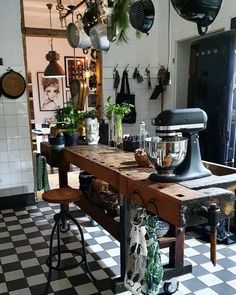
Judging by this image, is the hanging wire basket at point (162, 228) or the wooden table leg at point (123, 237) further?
the hanging wire basket at point (162, 228)

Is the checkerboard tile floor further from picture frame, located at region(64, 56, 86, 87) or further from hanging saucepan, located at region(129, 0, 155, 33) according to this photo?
picture frame, located at region(64, 56, 86, 87)

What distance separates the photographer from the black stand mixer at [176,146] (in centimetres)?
161

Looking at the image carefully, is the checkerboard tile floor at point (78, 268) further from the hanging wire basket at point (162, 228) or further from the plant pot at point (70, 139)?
the plant pot at point (70, 139)

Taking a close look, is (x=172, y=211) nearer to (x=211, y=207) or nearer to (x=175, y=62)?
(x=211, y=207)

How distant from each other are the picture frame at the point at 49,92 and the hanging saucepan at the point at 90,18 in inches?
211

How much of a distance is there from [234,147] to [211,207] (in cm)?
192

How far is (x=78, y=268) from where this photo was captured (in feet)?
8.55

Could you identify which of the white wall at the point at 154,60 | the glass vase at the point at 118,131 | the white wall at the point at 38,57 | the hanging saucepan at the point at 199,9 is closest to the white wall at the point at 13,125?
the white wall at the point at 154,60

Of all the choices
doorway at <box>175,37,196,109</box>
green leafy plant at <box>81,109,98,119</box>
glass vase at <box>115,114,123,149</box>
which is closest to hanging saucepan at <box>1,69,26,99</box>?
green leafy plant at <box>81,109,98,119</box>

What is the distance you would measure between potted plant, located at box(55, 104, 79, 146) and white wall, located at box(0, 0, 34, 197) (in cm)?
94

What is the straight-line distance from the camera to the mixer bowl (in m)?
1.59

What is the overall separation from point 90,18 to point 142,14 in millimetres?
766

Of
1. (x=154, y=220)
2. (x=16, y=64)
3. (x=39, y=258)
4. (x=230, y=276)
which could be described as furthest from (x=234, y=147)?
(x=16, y=64)

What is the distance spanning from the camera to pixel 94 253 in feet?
9.39
